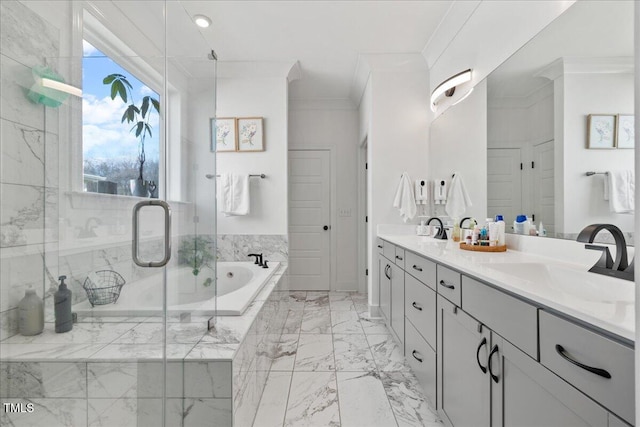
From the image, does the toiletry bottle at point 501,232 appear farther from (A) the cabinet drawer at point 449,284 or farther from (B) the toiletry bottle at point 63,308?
(B) the toiletry bottle at point 63,308

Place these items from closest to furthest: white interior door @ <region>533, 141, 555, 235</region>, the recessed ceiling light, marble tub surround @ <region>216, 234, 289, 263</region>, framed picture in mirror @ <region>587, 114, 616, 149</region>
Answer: framed picture in mirror @ <region>587, 114, 616, 149</region>
white interior door @ <region>533, 141, 555, 235</region>
the recessed ceiling light
marble tub surround @ <region>216, 234, 289, 263</region>

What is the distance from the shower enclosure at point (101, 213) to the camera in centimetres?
68

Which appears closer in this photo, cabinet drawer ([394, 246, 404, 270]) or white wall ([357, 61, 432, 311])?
cabinet drawer ([394, 246, 404, 270])

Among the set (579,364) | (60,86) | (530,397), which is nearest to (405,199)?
(530,397)

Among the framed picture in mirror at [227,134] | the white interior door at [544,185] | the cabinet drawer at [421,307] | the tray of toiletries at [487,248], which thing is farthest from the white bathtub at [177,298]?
the framed picture in mirror at [227,134]

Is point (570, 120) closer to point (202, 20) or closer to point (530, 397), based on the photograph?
point (530, 397)

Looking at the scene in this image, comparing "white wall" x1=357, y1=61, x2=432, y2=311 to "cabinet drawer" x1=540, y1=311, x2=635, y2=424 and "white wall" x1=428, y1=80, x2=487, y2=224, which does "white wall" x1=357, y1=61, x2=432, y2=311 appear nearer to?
"white wall" x1=428, y1=80, x2=487, y2=224

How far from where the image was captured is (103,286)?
2.95 ft

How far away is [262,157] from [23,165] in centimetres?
251

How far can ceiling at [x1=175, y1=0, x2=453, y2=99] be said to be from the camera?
222 centimetres

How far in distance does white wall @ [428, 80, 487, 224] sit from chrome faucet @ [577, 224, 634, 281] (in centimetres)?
99

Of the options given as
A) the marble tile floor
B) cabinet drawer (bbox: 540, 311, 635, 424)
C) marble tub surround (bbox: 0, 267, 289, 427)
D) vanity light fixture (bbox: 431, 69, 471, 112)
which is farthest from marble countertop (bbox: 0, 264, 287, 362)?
vanity light fixture (bbox: 431, 69, 471, 112)

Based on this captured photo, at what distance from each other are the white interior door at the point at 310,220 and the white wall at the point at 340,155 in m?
0.11

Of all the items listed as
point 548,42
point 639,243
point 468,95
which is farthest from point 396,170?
point 639,243
